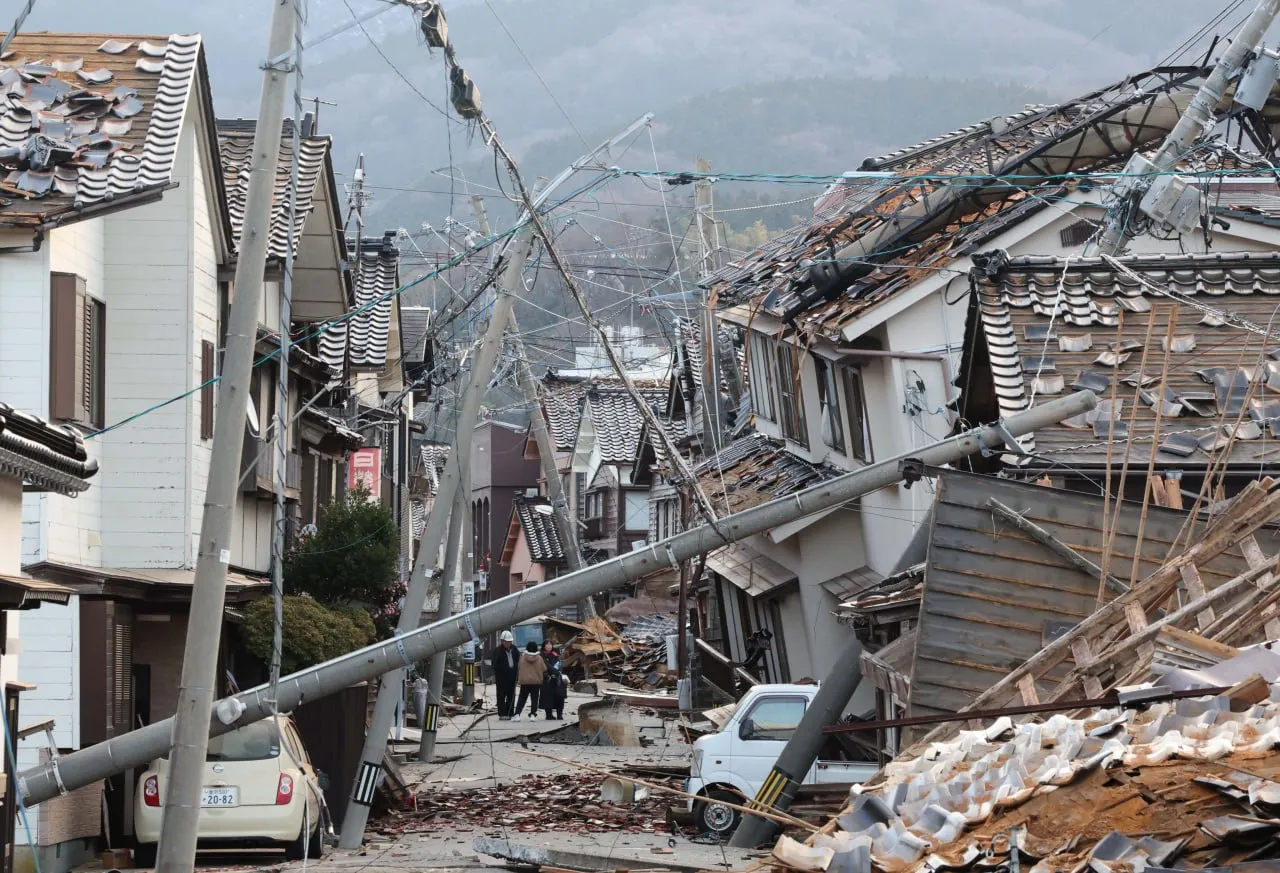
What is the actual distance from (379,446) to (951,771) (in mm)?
32775

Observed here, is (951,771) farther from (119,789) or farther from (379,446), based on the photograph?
(379,446)

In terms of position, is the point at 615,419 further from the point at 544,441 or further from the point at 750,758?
the point at 750,758

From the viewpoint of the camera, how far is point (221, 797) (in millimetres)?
17453

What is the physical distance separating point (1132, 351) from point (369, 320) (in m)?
16.6

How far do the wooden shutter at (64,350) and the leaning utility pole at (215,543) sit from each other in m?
6.27

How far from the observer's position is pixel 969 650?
15633 millimetres

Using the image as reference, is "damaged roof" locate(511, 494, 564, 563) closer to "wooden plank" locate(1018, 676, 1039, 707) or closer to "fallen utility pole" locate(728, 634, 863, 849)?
"fallen utility pole" locate(728, 634, 863, 849)

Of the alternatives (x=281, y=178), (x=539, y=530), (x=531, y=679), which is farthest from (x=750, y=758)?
(x=539, y=530)

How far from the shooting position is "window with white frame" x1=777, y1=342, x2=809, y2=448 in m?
31.5

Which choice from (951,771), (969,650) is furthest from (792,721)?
(951,771)

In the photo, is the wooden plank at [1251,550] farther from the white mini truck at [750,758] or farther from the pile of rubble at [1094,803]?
the white mini truck at [750,758]

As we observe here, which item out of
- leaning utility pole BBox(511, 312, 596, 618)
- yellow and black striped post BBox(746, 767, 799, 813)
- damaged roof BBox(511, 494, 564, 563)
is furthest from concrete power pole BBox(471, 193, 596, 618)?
damaged roof BBox(511, 494, 564, 563)

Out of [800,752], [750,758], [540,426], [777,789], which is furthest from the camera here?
[540,426]

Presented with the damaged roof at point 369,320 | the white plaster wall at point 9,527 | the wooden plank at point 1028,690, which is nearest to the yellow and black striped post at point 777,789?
the wooden plank at point 1028,690
